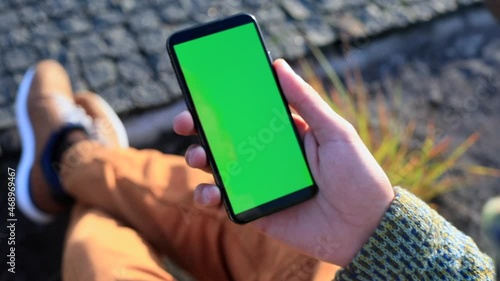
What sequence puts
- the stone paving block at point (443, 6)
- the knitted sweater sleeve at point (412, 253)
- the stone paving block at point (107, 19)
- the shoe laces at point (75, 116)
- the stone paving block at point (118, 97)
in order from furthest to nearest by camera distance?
the stone paving block at point (443, 6) → the stone paving block at point (107, 19) → the stone paving block at point (118, 97) → the shoe laces at point (75, 116) → the knitted sweater sleeve at point (412, 253)

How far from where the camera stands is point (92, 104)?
2420 millimetres

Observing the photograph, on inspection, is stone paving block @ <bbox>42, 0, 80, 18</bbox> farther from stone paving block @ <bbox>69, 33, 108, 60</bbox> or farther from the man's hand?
the man's hand

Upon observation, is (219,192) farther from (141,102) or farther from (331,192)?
(141,102)

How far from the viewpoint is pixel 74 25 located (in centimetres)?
270

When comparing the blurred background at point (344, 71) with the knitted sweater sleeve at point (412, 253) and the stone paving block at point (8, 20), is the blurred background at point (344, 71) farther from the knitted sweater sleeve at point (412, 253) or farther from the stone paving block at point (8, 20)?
the knitted sweater sleeve at point (412, 253)

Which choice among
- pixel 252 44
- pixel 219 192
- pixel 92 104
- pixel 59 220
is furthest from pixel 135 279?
pixel 92 104

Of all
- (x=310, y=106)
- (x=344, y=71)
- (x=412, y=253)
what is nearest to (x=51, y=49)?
(x=344, y=71)

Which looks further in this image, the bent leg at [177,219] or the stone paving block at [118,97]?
the stone paving block at [118,97]

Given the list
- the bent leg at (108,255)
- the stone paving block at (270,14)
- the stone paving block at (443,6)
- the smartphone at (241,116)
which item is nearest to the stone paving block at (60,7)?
the stone paving block at (270,14)

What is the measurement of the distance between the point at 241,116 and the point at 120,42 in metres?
1.34

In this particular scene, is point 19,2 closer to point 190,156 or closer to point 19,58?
point 19,58

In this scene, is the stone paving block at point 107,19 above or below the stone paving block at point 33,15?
below

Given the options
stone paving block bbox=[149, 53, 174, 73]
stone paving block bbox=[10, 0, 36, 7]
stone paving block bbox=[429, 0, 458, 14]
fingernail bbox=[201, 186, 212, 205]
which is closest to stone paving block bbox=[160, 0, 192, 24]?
stone paving block bbox=[149, 53, 174, 73]

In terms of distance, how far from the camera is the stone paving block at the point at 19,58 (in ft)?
8.32
